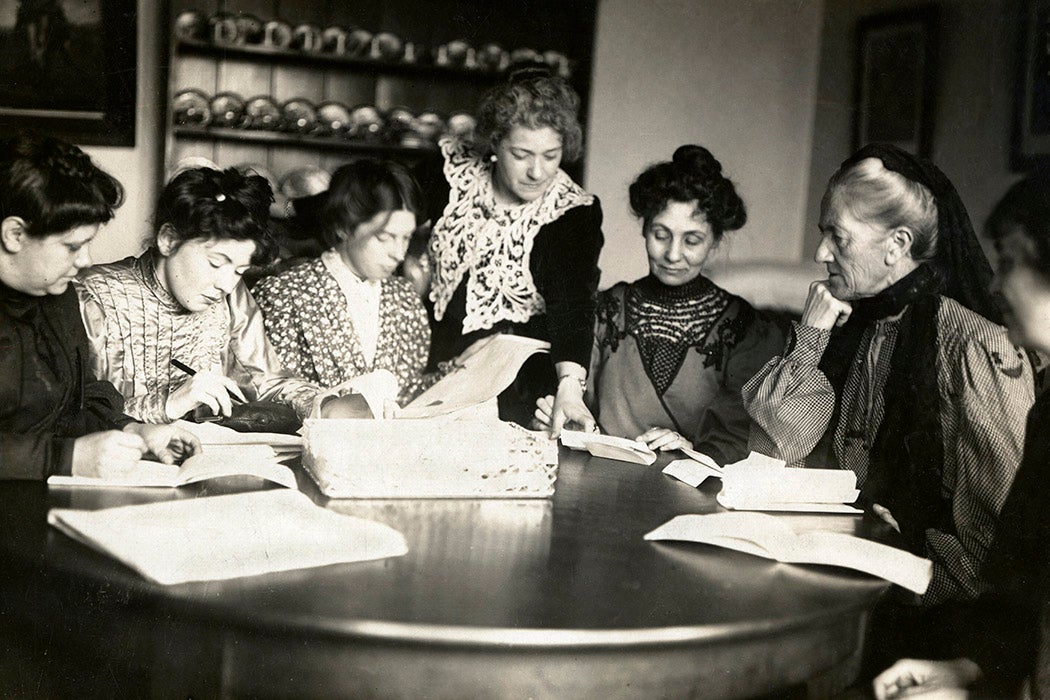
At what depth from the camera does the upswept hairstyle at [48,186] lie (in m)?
1.61

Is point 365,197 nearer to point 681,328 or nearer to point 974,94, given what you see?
point 681,328

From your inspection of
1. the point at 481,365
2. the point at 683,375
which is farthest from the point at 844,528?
the point at 481,365

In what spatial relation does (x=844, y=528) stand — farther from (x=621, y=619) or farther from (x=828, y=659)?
(x=621, y=619)

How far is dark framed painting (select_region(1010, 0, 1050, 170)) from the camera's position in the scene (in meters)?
1.80

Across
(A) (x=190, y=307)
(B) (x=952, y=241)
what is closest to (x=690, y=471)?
(B) (x=952, y=241)

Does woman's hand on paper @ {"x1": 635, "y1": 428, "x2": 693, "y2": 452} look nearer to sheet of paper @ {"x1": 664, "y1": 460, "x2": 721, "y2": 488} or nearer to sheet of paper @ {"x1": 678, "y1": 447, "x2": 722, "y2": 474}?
sheet of paper @ {"x1": 678, "y1": 447, "x2": 722, "y2": 474}

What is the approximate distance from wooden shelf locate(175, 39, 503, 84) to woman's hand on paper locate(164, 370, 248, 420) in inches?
64.2

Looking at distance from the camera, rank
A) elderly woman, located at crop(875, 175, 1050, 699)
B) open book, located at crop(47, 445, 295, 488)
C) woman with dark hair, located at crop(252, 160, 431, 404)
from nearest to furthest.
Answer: open book, located at crop(47, 445, 295, 488)
elderly woman, located at crop(875, 175, 1050, 699)
woman with dark hair, located at crop(252, 160, 431, 404)

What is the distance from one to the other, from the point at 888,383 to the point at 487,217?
3.54ft

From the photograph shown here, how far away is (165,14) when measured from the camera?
108 inches

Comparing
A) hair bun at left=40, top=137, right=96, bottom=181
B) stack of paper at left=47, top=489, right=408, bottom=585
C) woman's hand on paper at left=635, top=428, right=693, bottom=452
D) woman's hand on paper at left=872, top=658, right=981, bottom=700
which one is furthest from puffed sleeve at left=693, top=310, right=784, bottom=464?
hair bun at left=40, top=137, right=96, bottom=181

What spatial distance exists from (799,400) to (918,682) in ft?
2.20

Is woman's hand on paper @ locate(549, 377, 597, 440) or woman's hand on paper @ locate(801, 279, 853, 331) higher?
woman's hand on paper @ locate(801, 279, 853, 331)

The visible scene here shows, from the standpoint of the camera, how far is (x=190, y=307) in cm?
198
